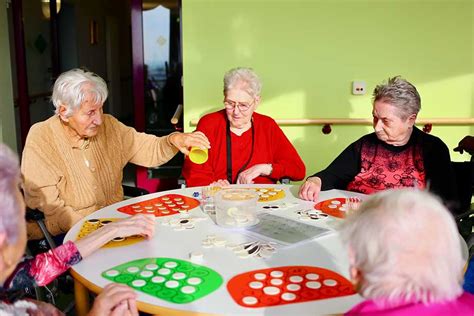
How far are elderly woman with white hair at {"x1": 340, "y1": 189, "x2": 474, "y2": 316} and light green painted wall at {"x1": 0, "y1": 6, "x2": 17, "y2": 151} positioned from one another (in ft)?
14.0

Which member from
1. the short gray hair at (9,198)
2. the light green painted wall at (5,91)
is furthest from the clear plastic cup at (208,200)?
the light green painted wall at (5,91)

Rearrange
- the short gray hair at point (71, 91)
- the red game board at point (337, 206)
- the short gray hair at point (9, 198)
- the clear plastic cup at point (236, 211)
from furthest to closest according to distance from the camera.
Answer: the short gray hair at point (71, 91), the red game board at point (337, 206), the clear plastic cup at point (236, 211), the short gray hair at point (9, 198)

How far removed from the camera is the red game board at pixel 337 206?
2.18 m

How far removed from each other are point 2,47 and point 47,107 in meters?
2.36

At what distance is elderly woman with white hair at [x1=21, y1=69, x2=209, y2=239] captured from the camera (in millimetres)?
2404

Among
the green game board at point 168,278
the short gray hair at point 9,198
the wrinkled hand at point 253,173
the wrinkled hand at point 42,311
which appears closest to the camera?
the short gray hair at point 9,198

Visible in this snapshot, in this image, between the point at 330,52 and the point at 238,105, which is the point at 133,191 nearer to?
the point at 238,105

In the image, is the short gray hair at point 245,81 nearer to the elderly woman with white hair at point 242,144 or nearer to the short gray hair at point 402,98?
the elderly woman with white hair at point 242,144

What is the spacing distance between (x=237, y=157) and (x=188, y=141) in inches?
18.8

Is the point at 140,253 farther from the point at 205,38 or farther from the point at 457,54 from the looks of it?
the point at 457,54

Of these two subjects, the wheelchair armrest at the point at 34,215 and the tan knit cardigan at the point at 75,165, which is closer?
the wheelchair armrest at the point at 34,215

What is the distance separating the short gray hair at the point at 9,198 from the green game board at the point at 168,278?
427mm

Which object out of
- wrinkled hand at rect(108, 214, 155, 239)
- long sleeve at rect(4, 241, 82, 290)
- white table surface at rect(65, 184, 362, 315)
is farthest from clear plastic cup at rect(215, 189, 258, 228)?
long sleeve at rect(4, 241, 82, 290)

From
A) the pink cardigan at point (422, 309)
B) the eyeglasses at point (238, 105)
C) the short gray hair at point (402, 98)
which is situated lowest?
the pink cardigan at point (422, 309)
